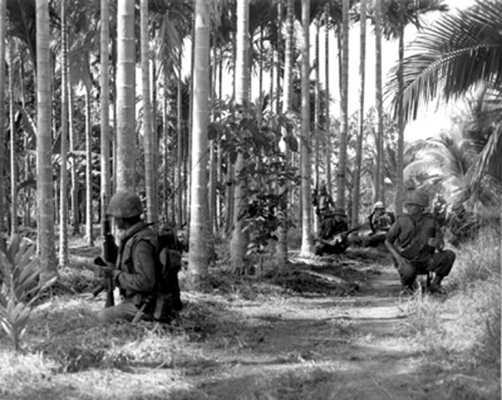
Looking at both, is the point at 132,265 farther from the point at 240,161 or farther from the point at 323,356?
the point at 240,161

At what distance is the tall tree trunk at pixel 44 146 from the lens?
28.9ft

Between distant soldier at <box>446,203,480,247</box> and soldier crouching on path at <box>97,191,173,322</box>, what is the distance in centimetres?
918

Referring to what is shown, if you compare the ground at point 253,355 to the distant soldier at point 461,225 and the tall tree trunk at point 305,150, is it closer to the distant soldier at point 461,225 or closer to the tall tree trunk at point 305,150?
the tall tree trunk at point 305,150

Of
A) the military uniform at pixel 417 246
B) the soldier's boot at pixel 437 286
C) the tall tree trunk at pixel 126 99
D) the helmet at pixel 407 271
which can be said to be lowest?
the soldier's boot at pixel 437 286

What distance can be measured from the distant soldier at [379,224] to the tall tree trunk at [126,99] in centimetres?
887

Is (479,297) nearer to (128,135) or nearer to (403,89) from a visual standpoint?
(403,89)

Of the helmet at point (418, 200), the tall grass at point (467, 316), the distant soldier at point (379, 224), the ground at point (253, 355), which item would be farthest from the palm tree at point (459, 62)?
the distant soldier at point (379, 224)

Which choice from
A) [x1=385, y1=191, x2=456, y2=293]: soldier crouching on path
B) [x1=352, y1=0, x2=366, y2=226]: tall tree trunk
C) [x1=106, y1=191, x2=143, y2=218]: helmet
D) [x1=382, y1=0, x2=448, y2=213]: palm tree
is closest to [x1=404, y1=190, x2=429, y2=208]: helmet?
[x1=385, y1=191, x2=456, y2=293]: soldier crouching on path

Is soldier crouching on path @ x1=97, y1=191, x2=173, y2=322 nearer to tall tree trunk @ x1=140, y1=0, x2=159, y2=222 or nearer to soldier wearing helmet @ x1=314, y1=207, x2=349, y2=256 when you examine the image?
tall tree trunk @ x1=140, y1=0, x2=159, y2=222

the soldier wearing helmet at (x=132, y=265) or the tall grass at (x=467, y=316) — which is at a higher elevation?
the soldier wearing helmet at (x=132, y=265)

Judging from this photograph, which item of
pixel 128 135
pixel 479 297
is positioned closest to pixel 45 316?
pixel 128 135

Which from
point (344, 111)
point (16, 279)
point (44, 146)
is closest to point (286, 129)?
point (44, 146)

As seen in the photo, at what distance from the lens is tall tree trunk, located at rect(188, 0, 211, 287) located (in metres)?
8.80

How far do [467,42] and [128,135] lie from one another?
4.44 metres
